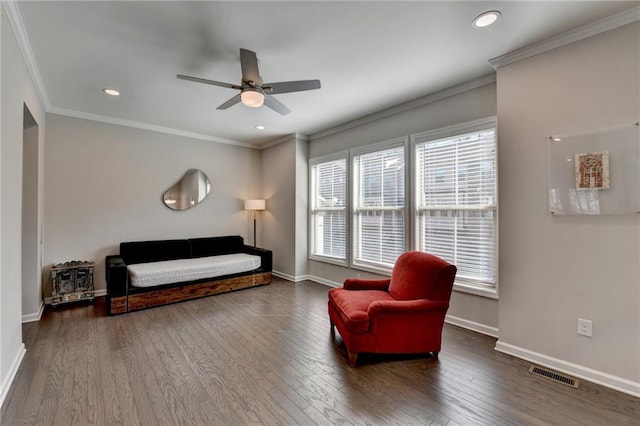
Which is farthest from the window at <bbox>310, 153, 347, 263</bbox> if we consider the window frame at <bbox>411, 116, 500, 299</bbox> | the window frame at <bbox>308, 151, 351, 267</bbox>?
the window frame at <bbox>411, 116, 500, 299</bbox>

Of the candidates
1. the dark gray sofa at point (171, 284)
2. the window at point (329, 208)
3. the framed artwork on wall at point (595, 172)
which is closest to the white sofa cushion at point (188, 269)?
the dark gray sofa at point (171, 284)

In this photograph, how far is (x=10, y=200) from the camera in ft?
6.92

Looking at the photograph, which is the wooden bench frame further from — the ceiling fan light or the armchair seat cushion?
the ceiling fan light

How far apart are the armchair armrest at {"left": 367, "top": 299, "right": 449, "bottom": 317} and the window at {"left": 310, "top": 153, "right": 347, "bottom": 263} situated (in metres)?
2.23

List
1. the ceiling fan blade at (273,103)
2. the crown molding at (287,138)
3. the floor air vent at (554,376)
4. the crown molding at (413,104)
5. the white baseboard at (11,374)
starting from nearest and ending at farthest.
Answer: the white baseboard at (11,374), the floor air vent at (554,376), the ceiling fan blade at (273,103), the crown molding at (413,104), the crown molding at (287,138)

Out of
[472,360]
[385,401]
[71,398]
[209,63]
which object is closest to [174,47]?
[209,63]

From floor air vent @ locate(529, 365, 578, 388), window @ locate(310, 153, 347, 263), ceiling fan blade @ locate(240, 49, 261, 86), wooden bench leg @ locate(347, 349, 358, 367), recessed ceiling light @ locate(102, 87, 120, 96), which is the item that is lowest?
floor air vent @ locate(529, 365, 578, 388)

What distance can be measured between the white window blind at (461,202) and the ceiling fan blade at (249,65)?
2209 millimetres

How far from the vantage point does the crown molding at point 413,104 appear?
307 centimetres

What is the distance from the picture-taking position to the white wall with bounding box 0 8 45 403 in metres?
1.96

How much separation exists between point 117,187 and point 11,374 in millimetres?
2985

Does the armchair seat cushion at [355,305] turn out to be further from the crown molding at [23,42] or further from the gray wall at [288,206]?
the crown molding at [23,42]

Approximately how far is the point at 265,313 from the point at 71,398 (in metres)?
1.95

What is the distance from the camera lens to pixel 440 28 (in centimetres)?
223
